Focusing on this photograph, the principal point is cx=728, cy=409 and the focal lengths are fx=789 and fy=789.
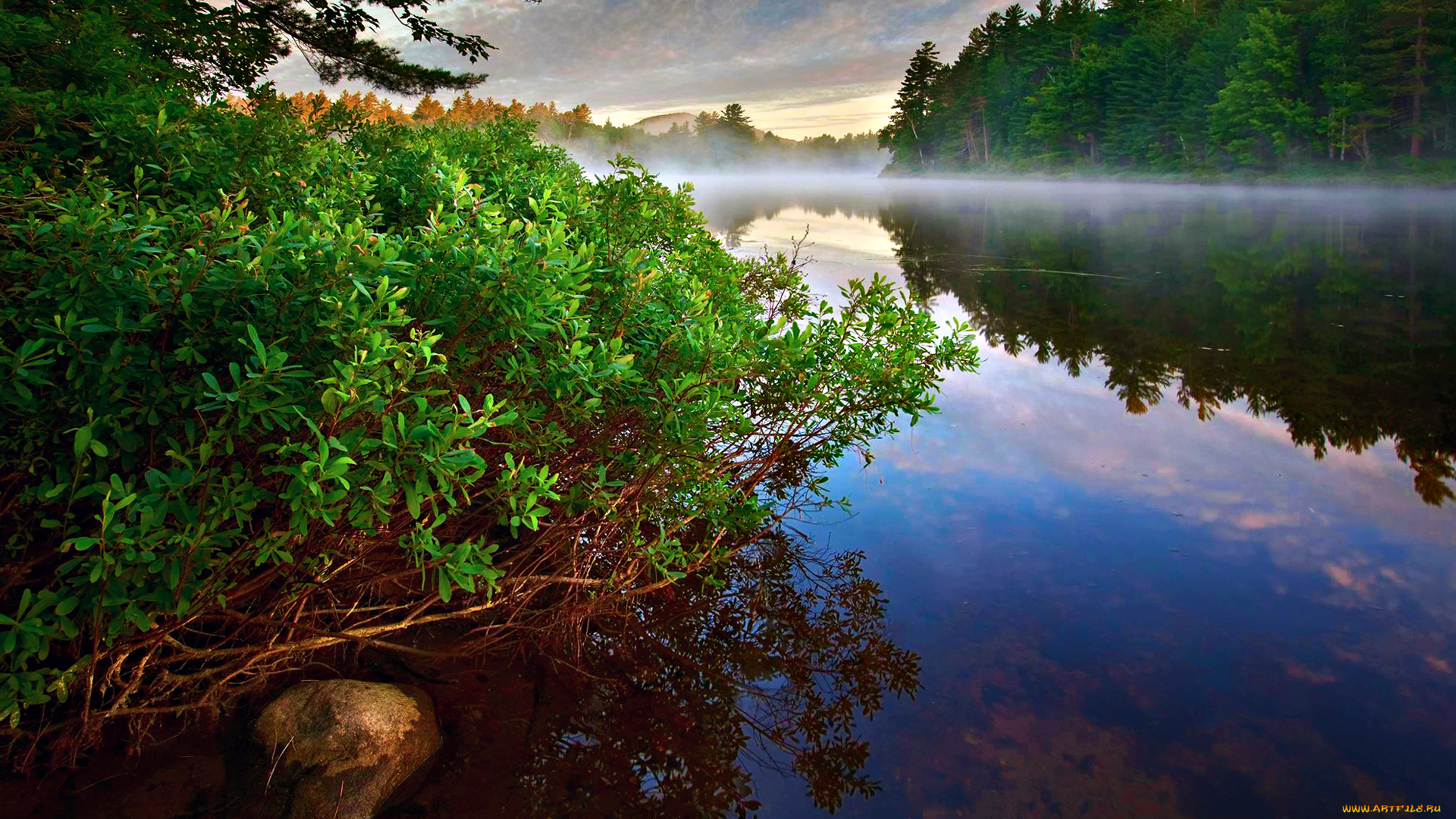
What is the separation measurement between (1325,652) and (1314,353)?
8539 mm

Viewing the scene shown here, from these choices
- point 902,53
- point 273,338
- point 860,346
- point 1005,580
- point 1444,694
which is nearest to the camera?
point 273,338

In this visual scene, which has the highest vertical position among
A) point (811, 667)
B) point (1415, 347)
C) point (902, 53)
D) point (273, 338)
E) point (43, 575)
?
point (902, 53)

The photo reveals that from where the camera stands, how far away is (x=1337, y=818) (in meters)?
3.65

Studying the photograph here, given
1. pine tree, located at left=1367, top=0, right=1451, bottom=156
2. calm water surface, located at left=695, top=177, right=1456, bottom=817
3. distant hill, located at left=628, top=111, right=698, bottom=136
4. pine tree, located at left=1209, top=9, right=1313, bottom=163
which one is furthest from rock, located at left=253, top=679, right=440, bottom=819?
distant hill, located at left=628, top=111, right=698, bottom=136

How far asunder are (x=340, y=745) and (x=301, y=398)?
1.68 meters

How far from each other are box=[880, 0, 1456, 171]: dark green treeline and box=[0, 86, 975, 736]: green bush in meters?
54.4

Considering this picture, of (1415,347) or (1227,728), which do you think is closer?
(1227,728)

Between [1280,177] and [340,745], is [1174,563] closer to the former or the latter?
[340,745]

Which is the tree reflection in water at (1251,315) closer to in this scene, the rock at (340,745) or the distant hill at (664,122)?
the rock at (340,745)

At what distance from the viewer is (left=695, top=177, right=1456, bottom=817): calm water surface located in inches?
154

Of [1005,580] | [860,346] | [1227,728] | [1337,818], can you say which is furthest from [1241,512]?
[860,346]

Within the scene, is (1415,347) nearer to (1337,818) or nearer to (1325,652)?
(1325,652)

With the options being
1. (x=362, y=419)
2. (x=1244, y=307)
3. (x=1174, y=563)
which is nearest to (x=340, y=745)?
(x=362, y=419)

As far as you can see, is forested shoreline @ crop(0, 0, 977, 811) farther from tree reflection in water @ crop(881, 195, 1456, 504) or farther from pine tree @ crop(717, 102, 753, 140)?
pine tree @ crop(717, 102, 753, 140)
